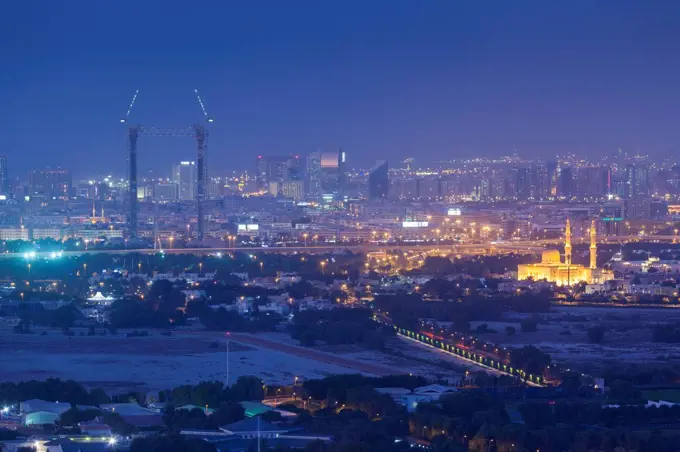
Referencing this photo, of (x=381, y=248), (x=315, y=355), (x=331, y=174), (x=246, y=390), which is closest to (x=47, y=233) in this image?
(x=381, y=248)

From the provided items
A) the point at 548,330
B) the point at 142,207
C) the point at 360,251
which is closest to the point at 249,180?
the point at 142,207

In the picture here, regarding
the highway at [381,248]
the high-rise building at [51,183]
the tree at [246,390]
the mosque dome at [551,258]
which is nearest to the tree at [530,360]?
the tree at [246,390]

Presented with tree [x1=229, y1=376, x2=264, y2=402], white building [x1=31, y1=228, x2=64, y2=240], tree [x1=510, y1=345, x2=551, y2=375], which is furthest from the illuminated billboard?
tree [x1=229, y1=376, x2=264, y2=402]

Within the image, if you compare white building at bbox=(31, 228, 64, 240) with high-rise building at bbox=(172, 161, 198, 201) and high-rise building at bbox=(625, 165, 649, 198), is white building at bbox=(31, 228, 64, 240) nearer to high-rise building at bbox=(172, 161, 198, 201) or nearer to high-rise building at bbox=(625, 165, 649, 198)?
high-rise building at bbox=(172, 161, 198, 201)

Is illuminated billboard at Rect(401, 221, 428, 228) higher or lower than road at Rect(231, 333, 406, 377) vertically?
higher

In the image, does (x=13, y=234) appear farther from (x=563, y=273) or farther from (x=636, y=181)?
(x=636, y=181)

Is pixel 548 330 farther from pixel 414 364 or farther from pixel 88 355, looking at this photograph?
pixel 88 355
